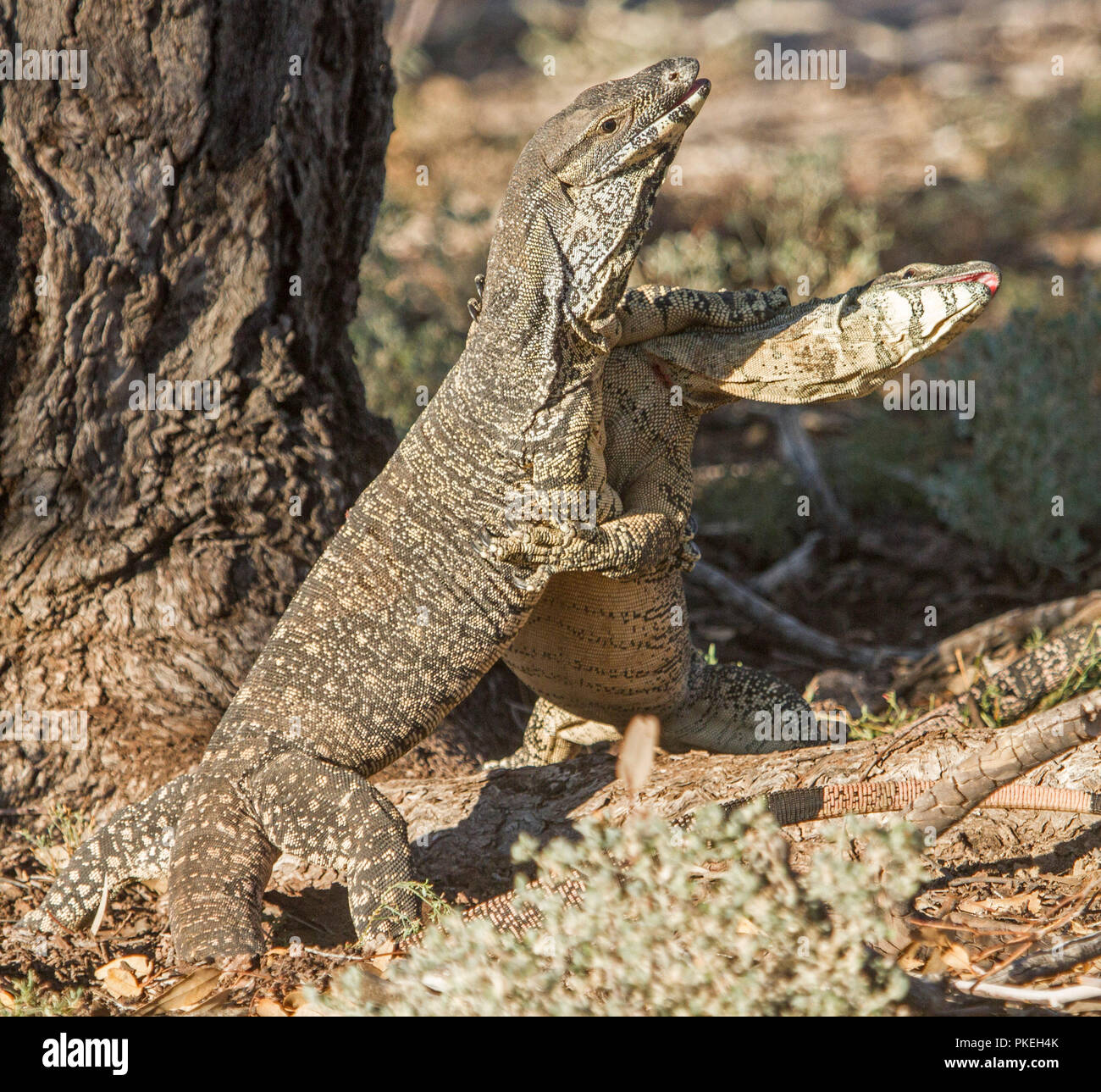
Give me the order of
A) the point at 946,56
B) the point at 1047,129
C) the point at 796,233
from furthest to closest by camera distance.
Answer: the point at 946,56 < the point at 1047,129 < the point at 796,233

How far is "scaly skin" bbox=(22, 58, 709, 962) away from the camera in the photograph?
395 centimetres

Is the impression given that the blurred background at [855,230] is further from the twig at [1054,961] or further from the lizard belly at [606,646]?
the twig at [1054,961]

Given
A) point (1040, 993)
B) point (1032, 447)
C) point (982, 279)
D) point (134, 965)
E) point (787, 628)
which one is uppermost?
point (1032, 447)

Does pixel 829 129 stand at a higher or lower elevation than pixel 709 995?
higher

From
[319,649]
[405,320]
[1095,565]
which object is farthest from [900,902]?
[405,320]

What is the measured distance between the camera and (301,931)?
4375 millimetres

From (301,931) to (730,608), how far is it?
405 cm

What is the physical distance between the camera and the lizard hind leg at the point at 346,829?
12.6 ft

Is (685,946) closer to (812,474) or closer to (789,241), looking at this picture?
(812,474)

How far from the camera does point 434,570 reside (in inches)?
168

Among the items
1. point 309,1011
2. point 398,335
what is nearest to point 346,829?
point 309,1011

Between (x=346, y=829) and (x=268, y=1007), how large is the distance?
2.21ft

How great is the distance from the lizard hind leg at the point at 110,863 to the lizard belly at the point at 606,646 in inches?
60.7

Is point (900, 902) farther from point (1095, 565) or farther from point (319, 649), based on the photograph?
point (1095, 565)
